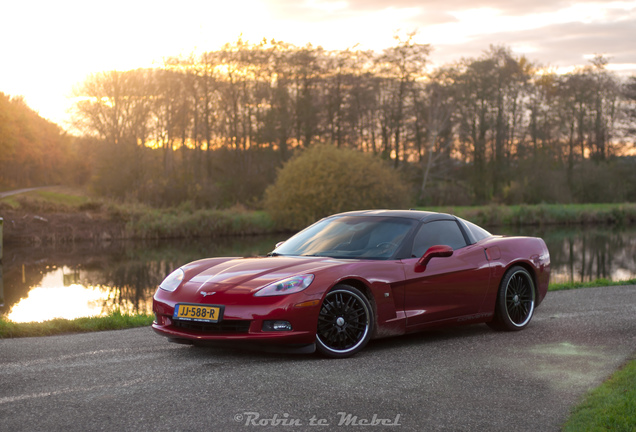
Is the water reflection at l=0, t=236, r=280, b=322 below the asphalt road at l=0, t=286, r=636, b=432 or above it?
below

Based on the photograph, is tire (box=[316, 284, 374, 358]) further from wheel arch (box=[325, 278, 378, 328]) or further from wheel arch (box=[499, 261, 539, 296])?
wheel arch (box=[499, 261, 539, 296])

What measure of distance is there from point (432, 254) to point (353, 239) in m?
0.84

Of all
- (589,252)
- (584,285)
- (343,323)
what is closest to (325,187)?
(589,252)

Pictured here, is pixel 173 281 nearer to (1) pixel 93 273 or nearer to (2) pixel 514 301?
(2) pixel 514 301

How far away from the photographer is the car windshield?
23.7 ft

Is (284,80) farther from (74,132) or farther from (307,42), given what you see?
(74,132)

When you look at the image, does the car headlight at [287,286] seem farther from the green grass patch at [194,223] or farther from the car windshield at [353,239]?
the green grass patch at [194,223]

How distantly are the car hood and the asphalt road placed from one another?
65 centimetres

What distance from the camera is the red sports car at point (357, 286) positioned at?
6.18 meters

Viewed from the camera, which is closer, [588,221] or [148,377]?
[148,377]

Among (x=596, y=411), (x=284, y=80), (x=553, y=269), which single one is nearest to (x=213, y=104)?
(x=284, y=80)

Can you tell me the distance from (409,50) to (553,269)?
1337 inches

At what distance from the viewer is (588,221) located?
Answer: 52.3 meters

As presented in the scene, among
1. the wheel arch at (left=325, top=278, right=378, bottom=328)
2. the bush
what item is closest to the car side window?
the wheel arch at (left=325, top=278, right=378, bottom=328)
